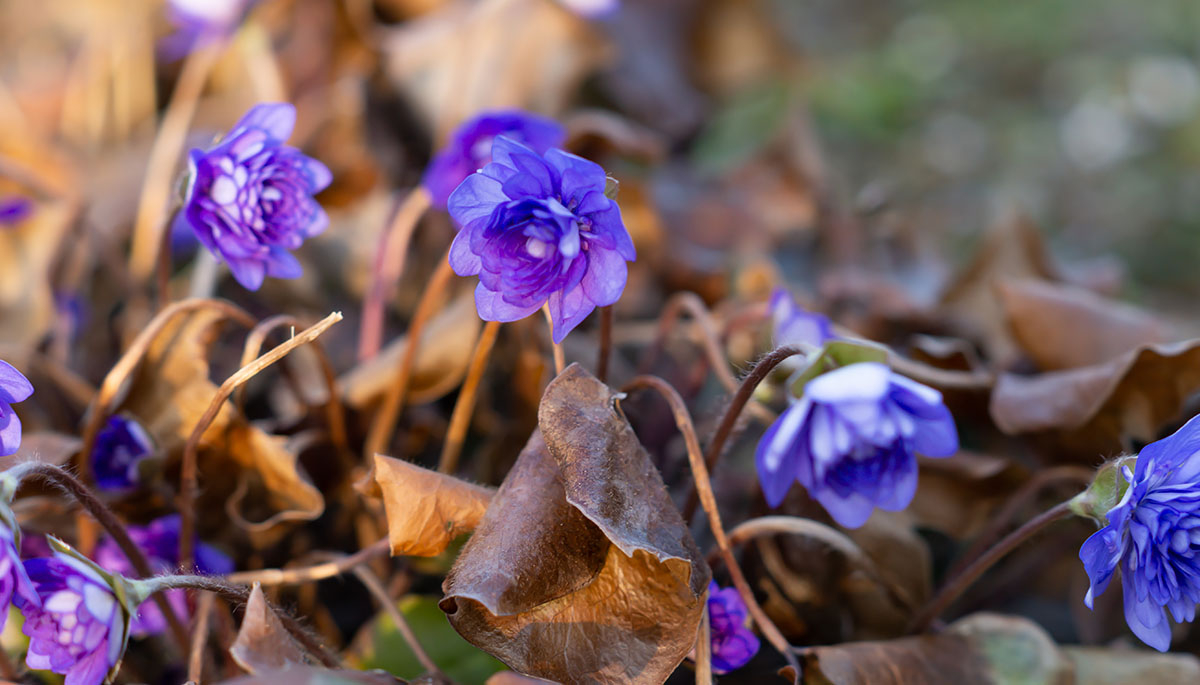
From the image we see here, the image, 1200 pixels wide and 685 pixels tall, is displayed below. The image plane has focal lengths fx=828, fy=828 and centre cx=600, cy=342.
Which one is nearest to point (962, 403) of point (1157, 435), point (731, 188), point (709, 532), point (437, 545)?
point (1157, 435)

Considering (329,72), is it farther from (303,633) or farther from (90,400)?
(303,633)

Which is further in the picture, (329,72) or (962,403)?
(329,72)

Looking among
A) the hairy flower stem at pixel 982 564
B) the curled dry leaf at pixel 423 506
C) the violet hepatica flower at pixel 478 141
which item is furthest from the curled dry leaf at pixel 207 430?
the hairy flower stem at pixel 982 564

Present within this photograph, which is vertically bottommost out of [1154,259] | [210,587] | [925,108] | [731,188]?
[1154,259]

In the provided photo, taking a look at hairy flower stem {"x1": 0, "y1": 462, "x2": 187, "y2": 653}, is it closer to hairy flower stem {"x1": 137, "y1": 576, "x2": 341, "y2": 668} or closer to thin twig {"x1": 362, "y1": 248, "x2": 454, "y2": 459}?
hairy flower stem {"x1": 137, "y1": 576, "x2": 341, "y2": 668}

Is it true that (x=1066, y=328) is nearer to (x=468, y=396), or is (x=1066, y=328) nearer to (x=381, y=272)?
(x=468, y=396)

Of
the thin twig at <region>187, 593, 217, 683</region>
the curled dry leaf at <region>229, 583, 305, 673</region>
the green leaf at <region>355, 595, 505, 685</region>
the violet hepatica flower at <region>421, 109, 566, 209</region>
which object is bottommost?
the green leaf at <region>355, 595, 505, 685</region>

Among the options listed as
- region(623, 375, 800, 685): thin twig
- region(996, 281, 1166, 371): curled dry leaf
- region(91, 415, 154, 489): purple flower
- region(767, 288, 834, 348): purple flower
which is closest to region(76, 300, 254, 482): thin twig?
region(91, 415, 154, 489): purple flower
